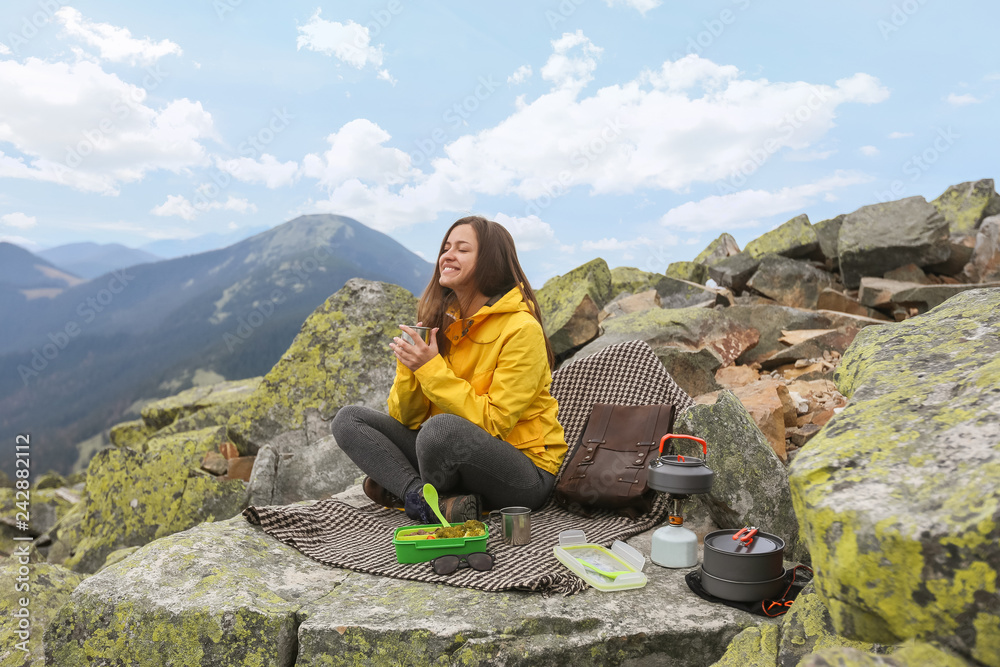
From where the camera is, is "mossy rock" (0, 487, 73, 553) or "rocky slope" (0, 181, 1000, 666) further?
"mossy rock" (0, 487, 73, 553)

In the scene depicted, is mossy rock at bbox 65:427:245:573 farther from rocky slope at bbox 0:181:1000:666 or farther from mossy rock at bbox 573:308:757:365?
mossy rock at bbox 573:308:757:365

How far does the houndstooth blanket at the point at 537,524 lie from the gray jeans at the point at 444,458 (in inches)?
8.6

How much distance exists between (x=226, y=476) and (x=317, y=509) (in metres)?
2.86

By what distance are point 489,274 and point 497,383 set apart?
2.25 ft

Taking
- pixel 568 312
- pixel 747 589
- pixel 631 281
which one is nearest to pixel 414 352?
pixel 747 589

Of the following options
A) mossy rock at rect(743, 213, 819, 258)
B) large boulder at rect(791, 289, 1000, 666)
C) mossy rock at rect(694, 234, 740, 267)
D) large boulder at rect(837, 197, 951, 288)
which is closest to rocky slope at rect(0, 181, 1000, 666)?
large boulder at rect(791, 289, 1000, 666)

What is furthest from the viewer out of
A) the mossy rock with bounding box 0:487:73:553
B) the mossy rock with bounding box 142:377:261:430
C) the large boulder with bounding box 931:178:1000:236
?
the large boulder with bounding box 931:178:1000:236

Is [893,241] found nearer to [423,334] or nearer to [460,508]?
[423,334]

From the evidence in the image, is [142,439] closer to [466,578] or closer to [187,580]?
[187,580]

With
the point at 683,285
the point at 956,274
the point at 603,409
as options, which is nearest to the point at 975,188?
the point at 956,274

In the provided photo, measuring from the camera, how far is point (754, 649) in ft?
7.25

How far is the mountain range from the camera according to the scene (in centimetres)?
2188

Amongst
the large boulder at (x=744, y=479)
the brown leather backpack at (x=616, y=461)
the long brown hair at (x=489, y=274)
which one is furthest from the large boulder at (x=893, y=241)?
the long brown hair at (x=489, y=274)

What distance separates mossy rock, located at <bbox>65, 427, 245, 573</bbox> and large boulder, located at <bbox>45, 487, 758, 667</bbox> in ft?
9.88
